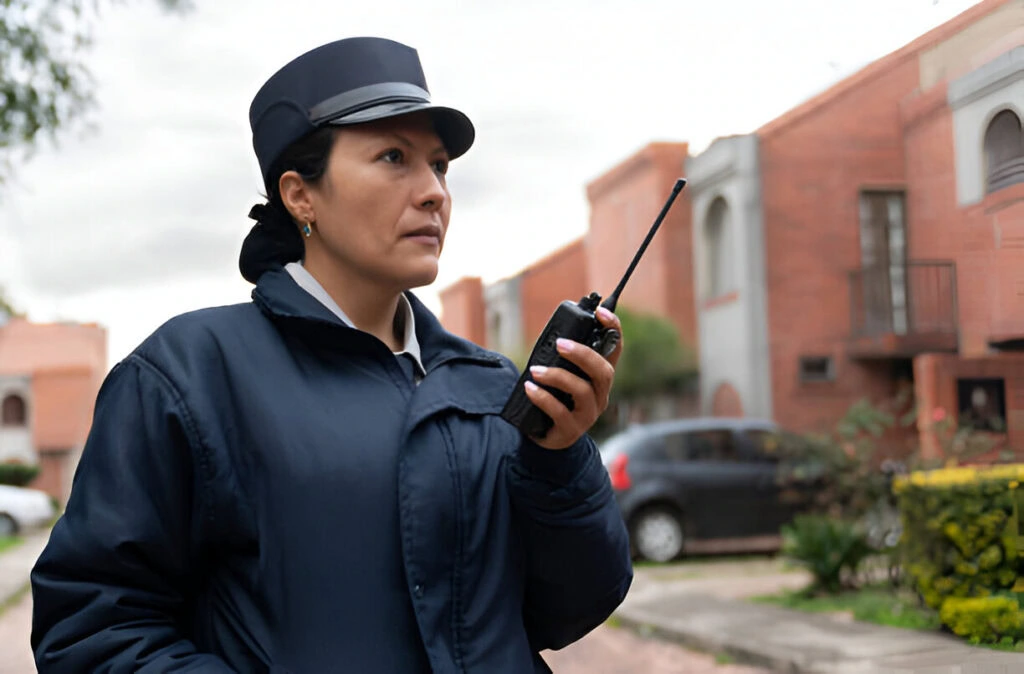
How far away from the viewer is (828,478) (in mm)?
10328

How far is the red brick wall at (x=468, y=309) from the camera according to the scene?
3269 centimetres

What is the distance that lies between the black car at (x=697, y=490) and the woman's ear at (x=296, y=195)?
9.93 m

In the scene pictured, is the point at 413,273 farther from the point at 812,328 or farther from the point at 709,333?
the point at 709,333

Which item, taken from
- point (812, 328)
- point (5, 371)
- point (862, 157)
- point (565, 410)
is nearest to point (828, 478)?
point (862, 157)

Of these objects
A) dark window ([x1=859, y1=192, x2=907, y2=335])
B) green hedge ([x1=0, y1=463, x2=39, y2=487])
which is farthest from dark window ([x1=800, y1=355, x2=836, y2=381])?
green hedge ([x1=0, y1=463, x2=39, y2=487])

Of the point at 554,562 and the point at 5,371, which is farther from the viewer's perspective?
the point at 5,371

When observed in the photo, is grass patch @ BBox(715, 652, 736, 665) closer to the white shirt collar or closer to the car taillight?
the car taillight

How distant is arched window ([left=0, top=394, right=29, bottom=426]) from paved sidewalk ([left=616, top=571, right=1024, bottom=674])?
31658mm

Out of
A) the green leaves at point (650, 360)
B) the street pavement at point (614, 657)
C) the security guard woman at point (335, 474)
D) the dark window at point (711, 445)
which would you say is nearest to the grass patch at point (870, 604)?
the street pavement at point (614, 657)

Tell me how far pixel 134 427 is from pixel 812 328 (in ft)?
52.2

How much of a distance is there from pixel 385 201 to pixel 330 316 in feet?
0.62

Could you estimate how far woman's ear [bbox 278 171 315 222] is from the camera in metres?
1.88

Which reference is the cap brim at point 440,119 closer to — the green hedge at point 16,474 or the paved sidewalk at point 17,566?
the paved sidewalk at point 17,566

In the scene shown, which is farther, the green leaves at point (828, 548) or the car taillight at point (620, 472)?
the car taillight at point (620, 472)
